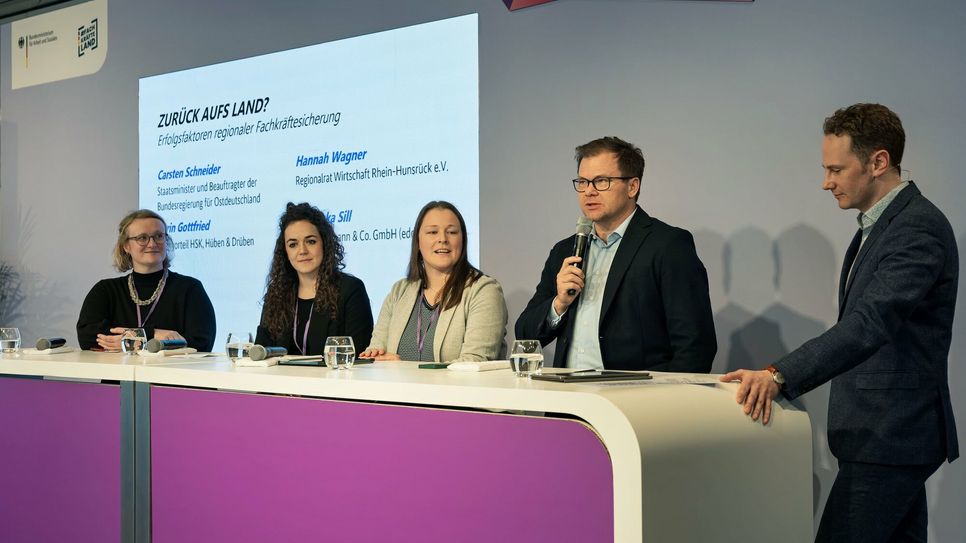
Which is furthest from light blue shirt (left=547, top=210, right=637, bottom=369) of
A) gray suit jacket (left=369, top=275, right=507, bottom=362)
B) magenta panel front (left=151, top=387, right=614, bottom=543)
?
magenta panel front (left=151, top=387, right=614, bottom=543)

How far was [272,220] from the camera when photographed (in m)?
5.42

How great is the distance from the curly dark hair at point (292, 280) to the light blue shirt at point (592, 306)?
114 cm

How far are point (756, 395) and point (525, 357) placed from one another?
1.65ft

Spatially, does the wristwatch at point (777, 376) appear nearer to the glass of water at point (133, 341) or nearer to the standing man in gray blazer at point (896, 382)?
the standing man in gray blazer at point (896, 382)

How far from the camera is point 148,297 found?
4152mm

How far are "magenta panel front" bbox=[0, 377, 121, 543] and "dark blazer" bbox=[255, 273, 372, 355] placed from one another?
100cm

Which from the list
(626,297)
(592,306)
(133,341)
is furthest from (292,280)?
(626,297)

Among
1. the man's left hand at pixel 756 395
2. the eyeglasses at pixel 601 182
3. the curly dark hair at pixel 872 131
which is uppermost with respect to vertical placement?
the curly dark hair at pixel 872 131

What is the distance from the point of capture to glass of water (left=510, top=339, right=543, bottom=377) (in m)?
2.06

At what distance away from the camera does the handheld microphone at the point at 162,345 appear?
9.68ft

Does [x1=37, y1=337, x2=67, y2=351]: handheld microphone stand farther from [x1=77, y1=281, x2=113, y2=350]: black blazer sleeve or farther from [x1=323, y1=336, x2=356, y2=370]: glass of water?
[x1=323, y1=336, x2=356, y2=370]: glass of water

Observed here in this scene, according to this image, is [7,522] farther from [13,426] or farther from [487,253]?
[487,253]

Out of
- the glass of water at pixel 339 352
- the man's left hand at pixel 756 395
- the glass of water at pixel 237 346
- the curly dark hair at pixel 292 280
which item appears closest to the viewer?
the man's left hand at pixel 756 395

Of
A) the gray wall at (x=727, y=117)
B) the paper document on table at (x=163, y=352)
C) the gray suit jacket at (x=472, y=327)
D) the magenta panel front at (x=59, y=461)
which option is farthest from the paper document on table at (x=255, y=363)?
the gray wall at (x=727, y=117)
